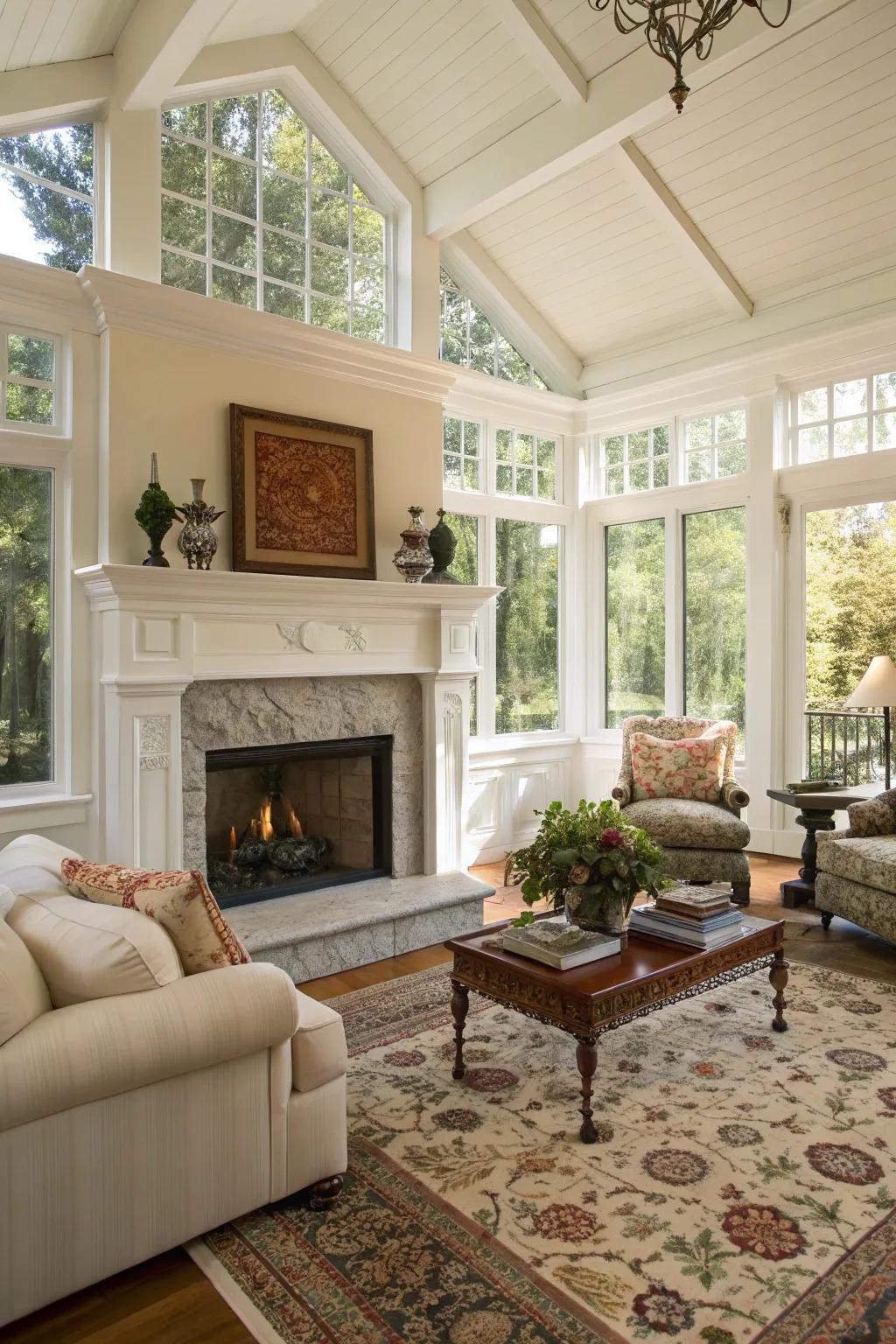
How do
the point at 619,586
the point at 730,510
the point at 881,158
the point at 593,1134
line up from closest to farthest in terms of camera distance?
the point at 593,1134, the point at 881,158, the point at 730,510, the point at 619,586

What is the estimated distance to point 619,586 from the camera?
661 centimetres

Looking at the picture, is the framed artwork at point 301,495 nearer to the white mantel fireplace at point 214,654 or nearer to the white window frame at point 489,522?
the white mantel fireplace at point 214,654

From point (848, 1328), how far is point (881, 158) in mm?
5036

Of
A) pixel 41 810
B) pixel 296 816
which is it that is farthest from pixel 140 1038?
pixel 296 816

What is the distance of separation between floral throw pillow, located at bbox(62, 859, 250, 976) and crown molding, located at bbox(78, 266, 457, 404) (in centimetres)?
269

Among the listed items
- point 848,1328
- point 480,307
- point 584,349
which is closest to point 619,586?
point 584,349

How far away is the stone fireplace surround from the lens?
383cm

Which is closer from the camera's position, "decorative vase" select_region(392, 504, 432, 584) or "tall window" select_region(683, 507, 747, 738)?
"decorative vase" select_region(392, 504, 432, 584)

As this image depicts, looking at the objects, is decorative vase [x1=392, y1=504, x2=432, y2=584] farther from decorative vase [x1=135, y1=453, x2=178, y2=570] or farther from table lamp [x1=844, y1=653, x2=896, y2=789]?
table lamp [x1=844, y1=653, x2=896, y2=789]

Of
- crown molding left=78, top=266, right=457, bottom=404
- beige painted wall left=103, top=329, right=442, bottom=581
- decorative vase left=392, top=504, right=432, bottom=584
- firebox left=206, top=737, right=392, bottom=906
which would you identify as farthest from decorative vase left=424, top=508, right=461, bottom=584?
firebox left=206, top=737, right=392, bottom=906

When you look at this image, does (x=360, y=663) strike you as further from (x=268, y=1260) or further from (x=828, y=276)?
(x=828, y=276)

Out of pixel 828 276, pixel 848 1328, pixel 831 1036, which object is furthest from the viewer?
pixel 828 276

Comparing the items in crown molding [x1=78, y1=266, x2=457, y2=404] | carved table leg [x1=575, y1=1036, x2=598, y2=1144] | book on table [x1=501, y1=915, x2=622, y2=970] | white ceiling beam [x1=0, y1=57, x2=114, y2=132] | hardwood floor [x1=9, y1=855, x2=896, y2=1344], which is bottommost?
hardwood floor [x1=9, y1=855, x2=896, y2=1344]

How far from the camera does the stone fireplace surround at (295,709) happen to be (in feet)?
12.6
